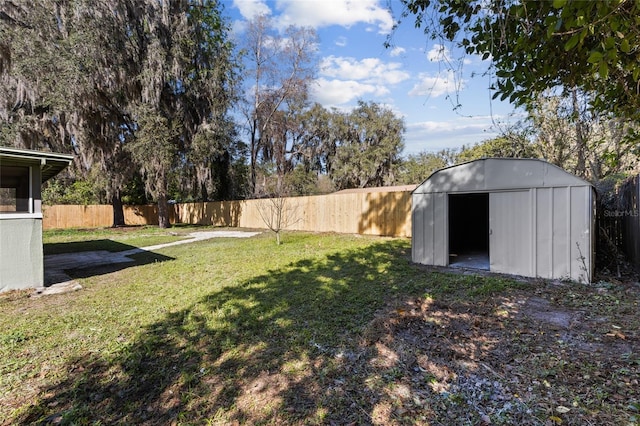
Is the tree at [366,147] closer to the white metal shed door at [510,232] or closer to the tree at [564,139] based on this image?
the tree at [564,139]

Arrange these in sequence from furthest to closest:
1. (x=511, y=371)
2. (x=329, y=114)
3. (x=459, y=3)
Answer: (x=329, y=114), (x=459, y=3), (x=511, y=371)

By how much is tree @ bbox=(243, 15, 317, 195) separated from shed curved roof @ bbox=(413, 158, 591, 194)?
1543 cm

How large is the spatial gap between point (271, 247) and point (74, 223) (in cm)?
1761

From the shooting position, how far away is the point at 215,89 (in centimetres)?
1479

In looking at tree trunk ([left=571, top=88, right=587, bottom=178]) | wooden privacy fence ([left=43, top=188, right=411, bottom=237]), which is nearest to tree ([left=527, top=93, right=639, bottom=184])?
tree trunk ([left=571, top=88, right=587, bottom=178])

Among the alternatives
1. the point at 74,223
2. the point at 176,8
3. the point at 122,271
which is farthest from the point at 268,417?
the point at 74,223

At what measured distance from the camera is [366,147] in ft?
80.3

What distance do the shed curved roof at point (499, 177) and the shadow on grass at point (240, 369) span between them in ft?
9.37

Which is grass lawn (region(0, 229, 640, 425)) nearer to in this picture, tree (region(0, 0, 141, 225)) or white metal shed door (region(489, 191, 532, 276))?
white metal shed door (region(489, 191, 532, 276))

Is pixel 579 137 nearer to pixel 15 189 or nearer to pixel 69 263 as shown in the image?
pixel 15 189

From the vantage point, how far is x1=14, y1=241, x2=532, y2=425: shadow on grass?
6.84 ft

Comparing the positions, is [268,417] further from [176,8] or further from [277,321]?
[176,8]

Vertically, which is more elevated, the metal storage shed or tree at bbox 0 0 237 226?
tree at bbox 0 0 237 226

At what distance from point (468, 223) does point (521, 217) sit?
461 cm
